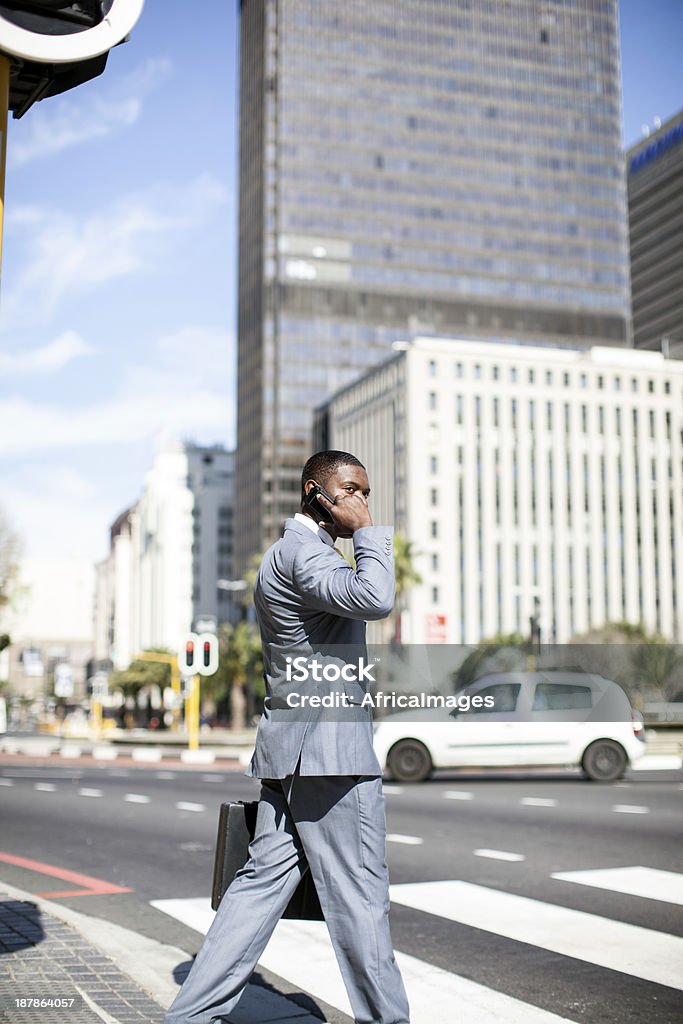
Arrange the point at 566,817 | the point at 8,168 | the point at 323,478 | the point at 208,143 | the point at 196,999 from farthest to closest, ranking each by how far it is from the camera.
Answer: the point at 208,143 → the point at 566,817 → the point at 8,168 → the point at 323,478 → the point at 196,999

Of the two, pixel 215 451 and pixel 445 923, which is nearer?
pixel 445 923

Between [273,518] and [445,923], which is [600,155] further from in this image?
[445,923]

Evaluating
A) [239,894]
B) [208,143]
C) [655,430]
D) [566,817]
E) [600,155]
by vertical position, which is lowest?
[566,817]

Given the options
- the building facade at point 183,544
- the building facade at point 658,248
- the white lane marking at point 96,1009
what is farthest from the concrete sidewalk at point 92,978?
the building facade at point 183,544

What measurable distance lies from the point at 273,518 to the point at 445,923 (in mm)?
104223

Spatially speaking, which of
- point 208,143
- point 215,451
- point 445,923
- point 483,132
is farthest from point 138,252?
point 215,451

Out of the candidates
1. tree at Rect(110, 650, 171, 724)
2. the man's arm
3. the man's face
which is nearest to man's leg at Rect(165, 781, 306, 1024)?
the man's arm

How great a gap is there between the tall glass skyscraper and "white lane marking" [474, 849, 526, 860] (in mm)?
100275

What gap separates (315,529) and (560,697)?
245 inches

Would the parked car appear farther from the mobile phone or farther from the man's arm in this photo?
the man's arm

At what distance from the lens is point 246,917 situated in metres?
3.32

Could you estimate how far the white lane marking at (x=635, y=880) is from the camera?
22.8 feet

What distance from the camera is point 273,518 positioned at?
4338 inches

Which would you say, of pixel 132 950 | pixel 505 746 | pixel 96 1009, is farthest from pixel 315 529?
pixel 505 746
